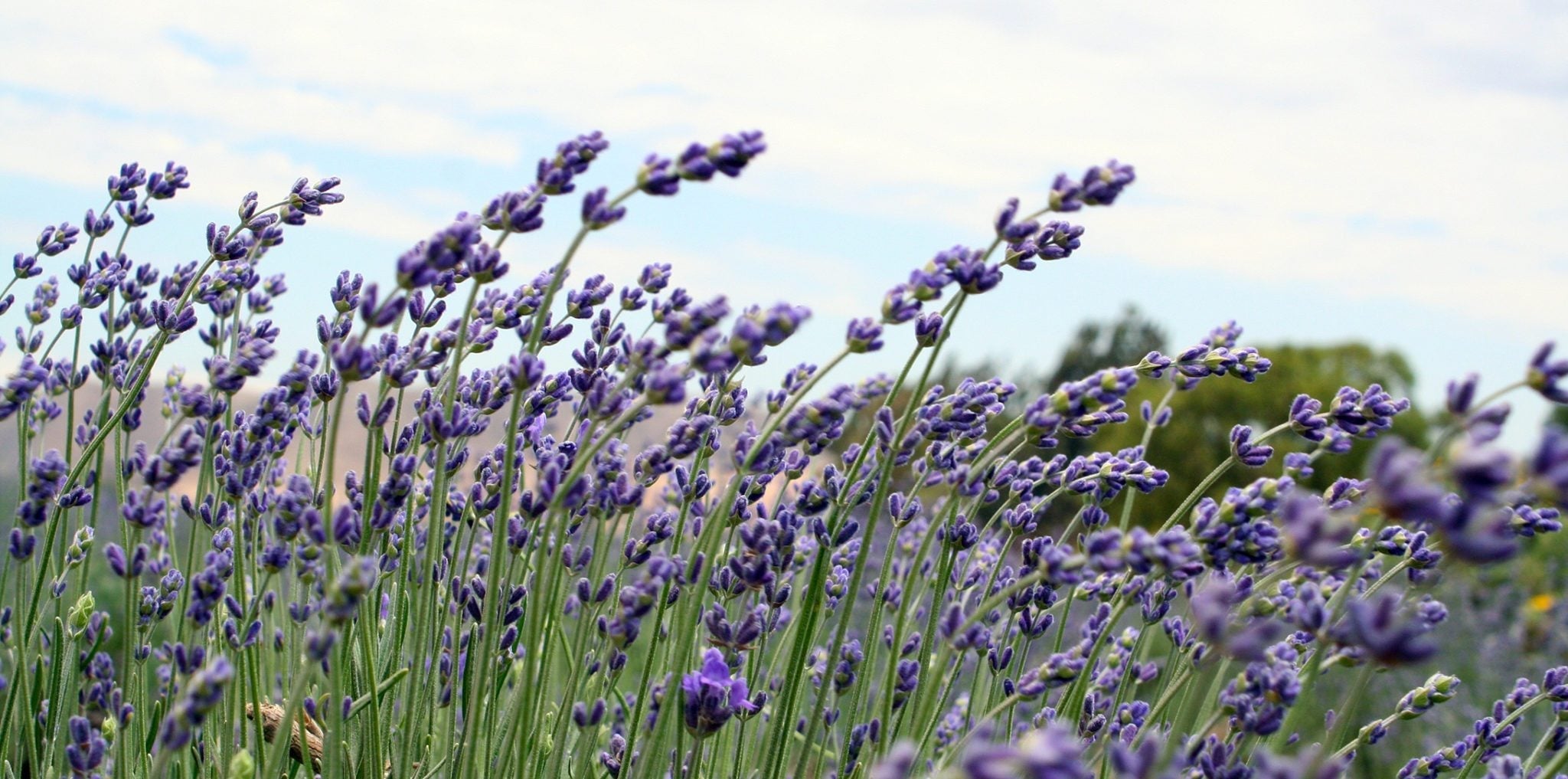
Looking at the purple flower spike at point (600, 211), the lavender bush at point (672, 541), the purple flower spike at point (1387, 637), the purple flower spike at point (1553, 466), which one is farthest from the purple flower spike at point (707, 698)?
the purple flower spike at point (1553, 466)

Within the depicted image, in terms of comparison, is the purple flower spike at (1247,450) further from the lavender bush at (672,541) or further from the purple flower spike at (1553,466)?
the purple flower spike at (1553,466)

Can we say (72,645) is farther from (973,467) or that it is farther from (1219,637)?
(1219,637)

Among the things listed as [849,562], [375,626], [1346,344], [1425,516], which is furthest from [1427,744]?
[1346,344]

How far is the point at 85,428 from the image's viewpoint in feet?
7.70

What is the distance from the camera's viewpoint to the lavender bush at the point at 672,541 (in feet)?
3.73

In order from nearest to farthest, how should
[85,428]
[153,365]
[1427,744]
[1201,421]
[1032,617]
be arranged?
[153,365], [1032,617], [85,428], [1427,744], [1201,421]

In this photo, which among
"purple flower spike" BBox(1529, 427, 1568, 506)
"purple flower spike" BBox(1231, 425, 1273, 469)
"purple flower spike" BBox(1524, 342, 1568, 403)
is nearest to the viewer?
Answer: "purple flower spike" BBox(1529, 427, 1568, 506)

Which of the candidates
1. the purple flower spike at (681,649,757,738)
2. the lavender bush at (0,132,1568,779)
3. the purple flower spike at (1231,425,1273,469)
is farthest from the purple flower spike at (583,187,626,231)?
the purple flower spike at (1231,425,1273,469)

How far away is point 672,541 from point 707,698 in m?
0.46

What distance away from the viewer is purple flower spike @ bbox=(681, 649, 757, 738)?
55.1 inches

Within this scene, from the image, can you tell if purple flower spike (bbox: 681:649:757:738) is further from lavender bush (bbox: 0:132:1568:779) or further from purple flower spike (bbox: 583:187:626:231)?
purple flower spike (bbox: 583:187:626:231)

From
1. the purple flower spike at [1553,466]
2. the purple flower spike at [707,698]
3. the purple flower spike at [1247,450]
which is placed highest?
the purple flower spike at [1553,466]

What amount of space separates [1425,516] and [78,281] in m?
2.06

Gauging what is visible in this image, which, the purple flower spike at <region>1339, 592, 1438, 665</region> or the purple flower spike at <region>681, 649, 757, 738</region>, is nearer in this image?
the purple flower spike at <region>1339, 592, 1438, 665</region>
